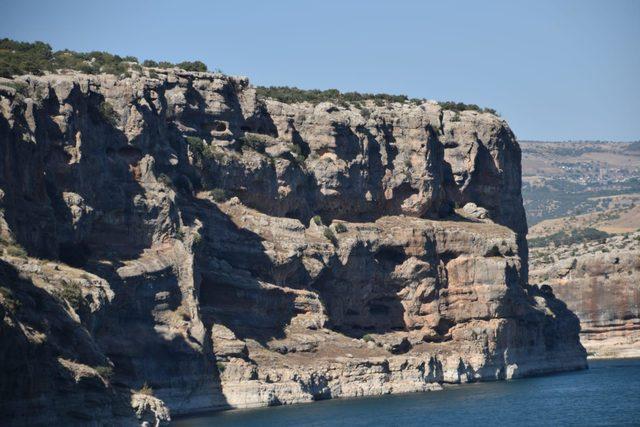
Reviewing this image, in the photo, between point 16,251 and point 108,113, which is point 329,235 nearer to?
point 108,113

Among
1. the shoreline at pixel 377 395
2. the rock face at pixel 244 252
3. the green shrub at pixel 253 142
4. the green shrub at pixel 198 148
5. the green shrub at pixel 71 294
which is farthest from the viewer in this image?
the green shrub at pixel 253 142

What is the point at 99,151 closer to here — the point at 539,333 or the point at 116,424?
the point at 116,424

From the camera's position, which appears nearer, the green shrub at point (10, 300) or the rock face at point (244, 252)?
the green shrub at point (10, 300)

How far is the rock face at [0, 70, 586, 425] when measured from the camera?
252 feet

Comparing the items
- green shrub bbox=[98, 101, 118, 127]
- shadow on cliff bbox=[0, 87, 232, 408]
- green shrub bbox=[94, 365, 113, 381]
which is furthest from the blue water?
green shrub bbox=[98, 101, 118, 127]

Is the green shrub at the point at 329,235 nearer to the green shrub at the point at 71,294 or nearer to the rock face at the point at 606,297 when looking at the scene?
the green shrub at the point at 71,294

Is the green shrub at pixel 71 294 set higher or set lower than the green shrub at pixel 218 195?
lower

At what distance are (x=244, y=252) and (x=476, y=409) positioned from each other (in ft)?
62.1

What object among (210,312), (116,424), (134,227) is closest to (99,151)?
(134,227)

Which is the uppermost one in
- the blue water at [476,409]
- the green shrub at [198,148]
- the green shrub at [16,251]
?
the green shrub at [198,148]

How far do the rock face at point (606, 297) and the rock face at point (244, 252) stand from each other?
23902 millimetres

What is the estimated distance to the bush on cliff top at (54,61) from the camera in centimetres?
9431

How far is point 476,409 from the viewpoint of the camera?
87812mm

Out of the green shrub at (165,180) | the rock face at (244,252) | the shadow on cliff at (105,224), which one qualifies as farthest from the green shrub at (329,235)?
the shadow on cliff at (105,224)
